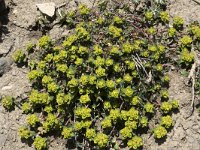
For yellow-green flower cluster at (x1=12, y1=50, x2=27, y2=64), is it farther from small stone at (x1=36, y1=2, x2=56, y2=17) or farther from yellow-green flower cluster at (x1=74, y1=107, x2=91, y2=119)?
yellow-green flower cluster at (x1=74, y1=107, x2=91, y2=119)

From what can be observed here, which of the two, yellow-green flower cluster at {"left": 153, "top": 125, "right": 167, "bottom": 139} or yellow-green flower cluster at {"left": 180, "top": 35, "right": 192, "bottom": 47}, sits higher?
yellow-green flower cluster at {"left": 180, "top": 35, "right": 192, "bottom": 47}

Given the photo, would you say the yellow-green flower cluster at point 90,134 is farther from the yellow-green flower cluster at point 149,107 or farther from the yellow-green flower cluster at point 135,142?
the yellow-green flower cluster at point 149,107

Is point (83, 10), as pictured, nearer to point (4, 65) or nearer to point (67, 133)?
point (4, 65)

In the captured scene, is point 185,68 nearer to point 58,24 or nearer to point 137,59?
point 137,59

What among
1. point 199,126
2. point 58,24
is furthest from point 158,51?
point 58,24

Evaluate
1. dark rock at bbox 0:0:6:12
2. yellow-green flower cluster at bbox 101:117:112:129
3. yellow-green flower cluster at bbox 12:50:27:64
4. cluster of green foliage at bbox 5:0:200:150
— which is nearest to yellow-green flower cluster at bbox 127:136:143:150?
cluster of green foliage at bbox 5:0:200:150

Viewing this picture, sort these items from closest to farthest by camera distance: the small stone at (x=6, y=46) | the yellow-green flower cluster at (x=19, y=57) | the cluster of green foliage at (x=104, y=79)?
the cluster of green foliage at (x=104, y=79) → the yellow-green flower cluster at (x=19, y=57) → the small stone at (x=6, y=46)

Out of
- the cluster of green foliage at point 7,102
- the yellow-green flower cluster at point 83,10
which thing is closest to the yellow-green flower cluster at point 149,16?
the yellow-green flower cluster at point 83,10
